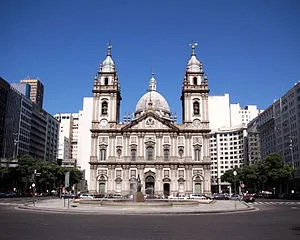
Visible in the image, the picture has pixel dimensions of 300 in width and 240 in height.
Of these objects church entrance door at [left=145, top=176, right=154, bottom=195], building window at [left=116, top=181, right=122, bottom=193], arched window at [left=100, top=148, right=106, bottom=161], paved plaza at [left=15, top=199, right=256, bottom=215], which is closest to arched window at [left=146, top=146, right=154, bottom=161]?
church entrance door at [left=145, top=176, right=154, bottom=195]

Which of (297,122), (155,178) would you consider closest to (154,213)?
(155,178)

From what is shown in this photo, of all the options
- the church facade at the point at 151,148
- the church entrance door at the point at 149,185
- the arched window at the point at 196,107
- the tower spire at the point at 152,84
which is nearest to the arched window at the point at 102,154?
the church facade at the point at 151,148

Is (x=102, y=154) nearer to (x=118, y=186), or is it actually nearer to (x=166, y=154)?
(x=118, y=186)

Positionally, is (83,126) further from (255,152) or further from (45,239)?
(45,239)

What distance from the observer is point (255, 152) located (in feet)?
400

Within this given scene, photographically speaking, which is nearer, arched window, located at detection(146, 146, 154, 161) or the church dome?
arched window, located at detection(146, 146, 154, 161)

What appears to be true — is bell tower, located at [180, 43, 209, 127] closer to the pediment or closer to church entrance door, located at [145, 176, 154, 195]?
the pediment

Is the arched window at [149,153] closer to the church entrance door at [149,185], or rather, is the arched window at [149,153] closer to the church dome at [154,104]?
the church entrance door at [149,185]

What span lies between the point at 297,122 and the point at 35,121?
72.2 meters

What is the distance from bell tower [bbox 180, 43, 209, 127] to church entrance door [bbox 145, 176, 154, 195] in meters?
13.1

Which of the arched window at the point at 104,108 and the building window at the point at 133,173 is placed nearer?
the building window at the point at 133,173

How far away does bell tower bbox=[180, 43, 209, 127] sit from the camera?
231 ft

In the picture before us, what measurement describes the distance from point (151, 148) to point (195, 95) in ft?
46.1

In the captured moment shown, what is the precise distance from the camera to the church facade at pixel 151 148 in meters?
67.4
